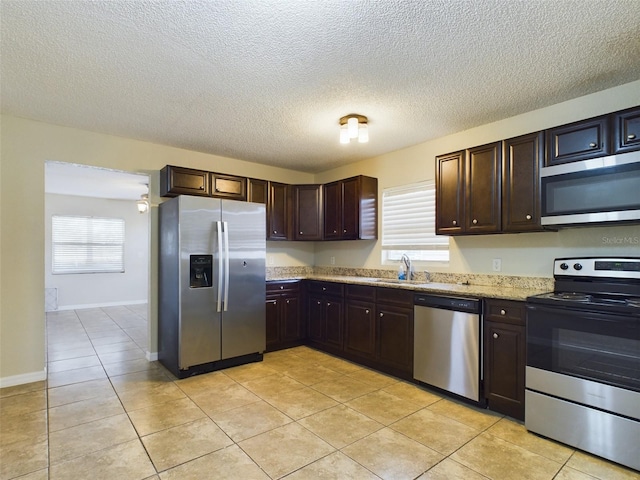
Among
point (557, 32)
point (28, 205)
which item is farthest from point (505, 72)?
point (28, 205)

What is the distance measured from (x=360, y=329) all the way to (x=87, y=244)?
21.9 ft

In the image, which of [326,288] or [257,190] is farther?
[257,190]

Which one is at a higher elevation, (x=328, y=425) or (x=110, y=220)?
(x=110, y=220)

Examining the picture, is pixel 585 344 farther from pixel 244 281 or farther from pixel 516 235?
pixel 244 281

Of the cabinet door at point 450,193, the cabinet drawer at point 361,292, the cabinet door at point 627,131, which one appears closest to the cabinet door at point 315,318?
the cabinet drawer at point 361,292

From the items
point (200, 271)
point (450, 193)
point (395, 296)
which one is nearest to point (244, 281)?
point (200, 271)

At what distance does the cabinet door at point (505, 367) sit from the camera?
2604 millimetres

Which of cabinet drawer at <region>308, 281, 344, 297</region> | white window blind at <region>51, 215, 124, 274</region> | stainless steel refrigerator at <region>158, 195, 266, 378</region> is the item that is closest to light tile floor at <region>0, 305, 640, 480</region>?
stainless steel refrigerator at <region>158, 195, 266, 378</region>

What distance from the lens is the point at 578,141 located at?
2576mm

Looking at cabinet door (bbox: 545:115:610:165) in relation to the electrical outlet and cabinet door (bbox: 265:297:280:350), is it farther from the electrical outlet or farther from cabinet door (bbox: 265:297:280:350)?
cabinet door (bbox: 265:297:280:350)

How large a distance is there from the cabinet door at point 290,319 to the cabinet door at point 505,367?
2.43 metres

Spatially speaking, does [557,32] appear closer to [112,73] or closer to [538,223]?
[538,223]

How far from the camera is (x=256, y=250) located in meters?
4.02

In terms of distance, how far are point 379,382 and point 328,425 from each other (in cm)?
101
